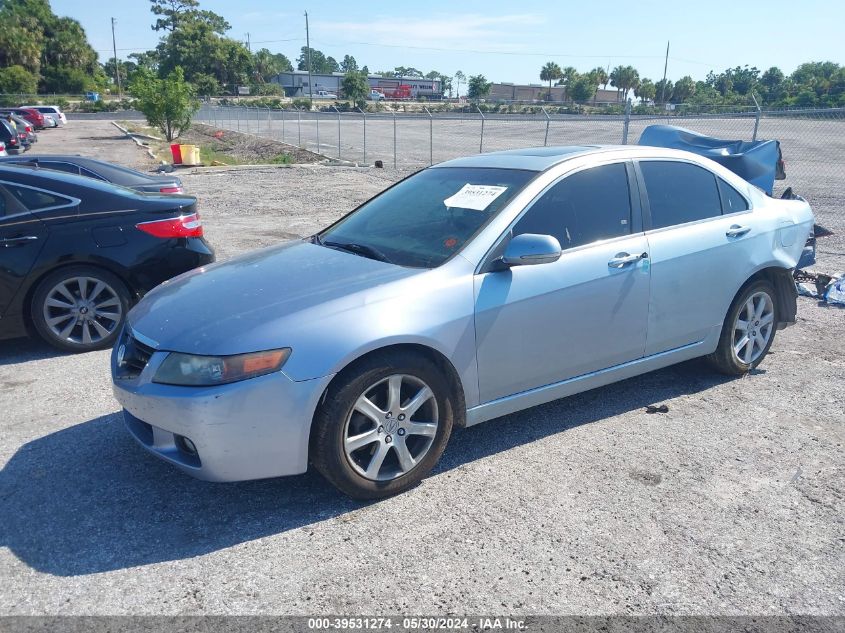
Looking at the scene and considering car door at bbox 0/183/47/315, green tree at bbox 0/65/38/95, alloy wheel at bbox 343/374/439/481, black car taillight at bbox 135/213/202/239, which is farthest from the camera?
green tree at bbox 0/65/38/95

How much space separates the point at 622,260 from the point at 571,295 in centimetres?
46

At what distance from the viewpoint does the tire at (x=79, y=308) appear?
554 centimetres

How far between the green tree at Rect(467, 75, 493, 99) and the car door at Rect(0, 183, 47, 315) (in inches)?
4305

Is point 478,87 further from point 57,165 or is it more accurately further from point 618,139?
point 57,165

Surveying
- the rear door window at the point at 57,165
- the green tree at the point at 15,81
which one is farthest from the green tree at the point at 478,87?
the rear door window at the point at 57,165

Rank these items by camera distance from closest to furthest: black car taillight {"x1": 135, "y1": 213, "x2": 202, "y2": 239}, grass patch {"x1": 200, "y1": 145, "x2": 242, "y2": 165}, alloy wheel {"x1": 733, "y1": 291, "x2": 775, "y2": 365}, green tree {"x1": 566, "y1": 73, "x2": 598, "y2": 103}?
alloy wheel {"x1": 733, "y1": 291, "x2": 775, "y2": 365}, black car taillight {"x1": 135, "y1": 213, "x2": 202, "y2": 239}, grass patch {"x1": 200, "y1": 145, "x2": 242, "y2": 165}, green tree {"x1": 566, "y1": 73, "x2": 598, "y2": 103}

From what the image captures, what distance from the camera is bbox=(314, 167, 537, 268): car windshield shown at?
3899mm

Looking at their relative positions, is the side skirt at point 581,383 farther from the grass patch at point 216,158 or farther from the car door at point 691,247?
the grass patch at point 216,158

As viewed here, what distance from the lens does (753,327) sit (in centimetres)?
508

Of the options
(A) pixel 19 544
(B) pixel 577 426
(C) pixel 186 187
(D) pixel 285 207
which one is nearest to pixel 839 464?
(B) pixel 577 426

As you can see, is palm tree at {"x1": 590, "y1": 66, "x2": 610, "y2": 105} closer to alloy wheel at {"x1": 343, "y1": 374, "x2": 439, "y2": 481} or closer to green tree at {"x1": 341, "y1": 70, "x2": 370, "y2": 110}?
Answer: green tree at {"x1": 341, "y1": 70, "x2": 370, "y2": 110}

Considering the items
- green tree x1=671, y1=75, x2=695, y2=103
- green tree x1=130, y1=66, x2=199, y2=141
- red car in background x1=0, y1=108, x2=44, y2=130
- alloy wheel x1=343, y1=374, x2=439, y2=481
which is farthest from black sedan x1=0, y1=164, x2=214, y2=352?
green tree x1=671, y1=75, x2=695, y2=103

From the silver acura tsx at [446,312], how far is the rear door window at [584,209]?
1 centimetres

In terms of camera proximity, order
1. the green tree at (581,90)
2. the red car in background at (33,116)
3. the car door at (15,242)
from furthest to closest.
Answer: the green tree at (581,90)
the red car in background at (33,116)
the car door at (15,242)
